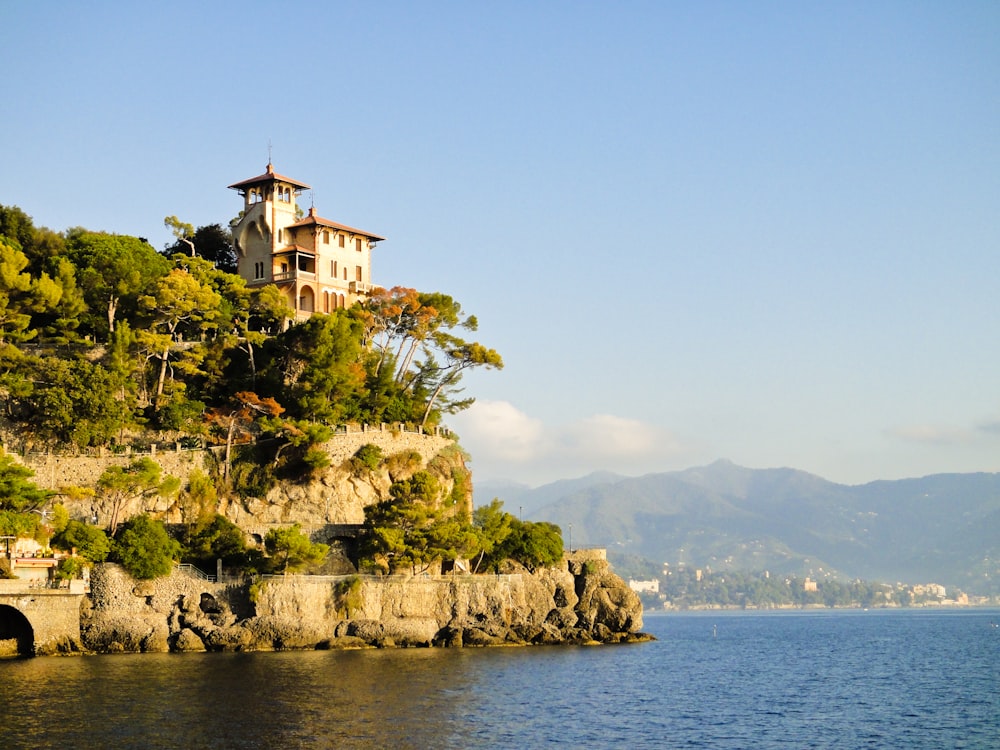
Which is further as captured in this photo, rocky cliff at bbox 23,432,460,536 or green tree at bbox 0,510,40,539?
rocky cliff at bbox 23,432,460,536

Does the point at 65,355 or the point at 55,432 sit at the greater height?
the point at 65,355

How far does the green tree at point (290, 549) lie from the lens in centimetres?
6400

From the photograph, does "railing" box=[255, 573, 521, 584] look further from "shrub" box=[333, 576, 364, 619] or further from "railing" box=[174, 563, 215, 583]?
"railing" box=[174, 563, 215, 583]

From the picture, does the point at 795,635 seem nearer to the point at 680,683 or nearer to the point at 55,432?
the point at 680,683

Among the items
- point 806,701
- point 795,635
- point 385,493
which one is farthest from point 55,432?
point 795,635

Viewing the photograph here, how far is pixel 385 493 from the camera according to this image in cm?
7325

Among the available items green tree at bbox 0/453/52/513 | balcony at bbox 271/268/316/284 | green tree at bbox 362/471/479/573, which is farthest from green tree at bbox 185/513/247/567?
balcony at bbox 271/268/316/284

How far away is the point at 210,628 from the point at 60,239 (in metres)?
31.9

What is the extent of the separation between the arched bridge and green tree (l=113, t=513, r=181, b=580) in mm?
2999

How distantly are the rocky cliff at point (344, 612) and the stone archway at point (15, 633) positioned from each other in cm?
245

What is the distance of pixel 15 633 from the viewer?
193 ft

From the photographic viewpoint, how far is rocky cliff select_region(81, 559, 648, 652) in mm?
61000

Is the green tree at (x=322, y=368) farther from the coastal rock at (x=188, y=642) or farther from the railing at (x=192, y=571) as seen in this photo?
the coastal rock at (x=188, y=642)

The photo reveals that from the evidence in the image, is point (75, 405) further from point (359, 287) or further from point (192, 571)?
point (359, 287)
